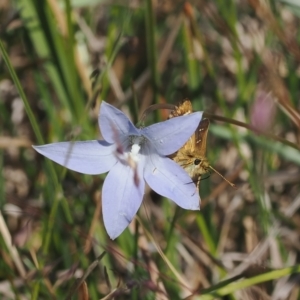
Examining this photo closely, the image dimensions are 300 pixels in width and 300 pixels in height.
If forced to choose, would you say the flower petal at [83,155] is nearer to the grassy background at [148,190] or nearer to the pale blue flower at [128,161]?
the pale blue flower at [128,161]

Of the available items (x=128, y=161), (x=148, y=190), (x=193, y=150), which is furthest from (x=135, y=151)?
(x=148, y=190)

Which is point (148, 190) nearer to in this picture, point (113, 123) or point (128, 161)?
point (128, 161)

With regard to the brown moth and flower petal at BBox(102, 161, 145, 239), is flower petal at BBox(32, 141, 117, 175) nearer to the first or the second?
flower petal at BBox(102, 161, 145, 239)

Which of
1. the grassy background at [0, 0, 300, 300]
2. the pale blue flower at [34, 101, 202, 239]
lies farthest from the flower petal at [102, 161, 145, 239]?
the grassy background at [0, 0, 300, 300]

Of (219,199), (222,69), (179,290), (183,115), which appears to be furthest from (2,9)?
(183,115)

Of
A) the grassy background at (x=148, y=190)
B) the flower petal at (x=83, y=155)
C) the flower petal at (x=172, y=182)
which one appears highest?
the flower petal at (x=83, y=155)

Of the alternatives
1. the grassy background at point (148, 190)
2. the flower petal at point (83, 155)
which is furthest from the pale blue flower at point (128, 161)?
the grassy background at point (148, 190)
